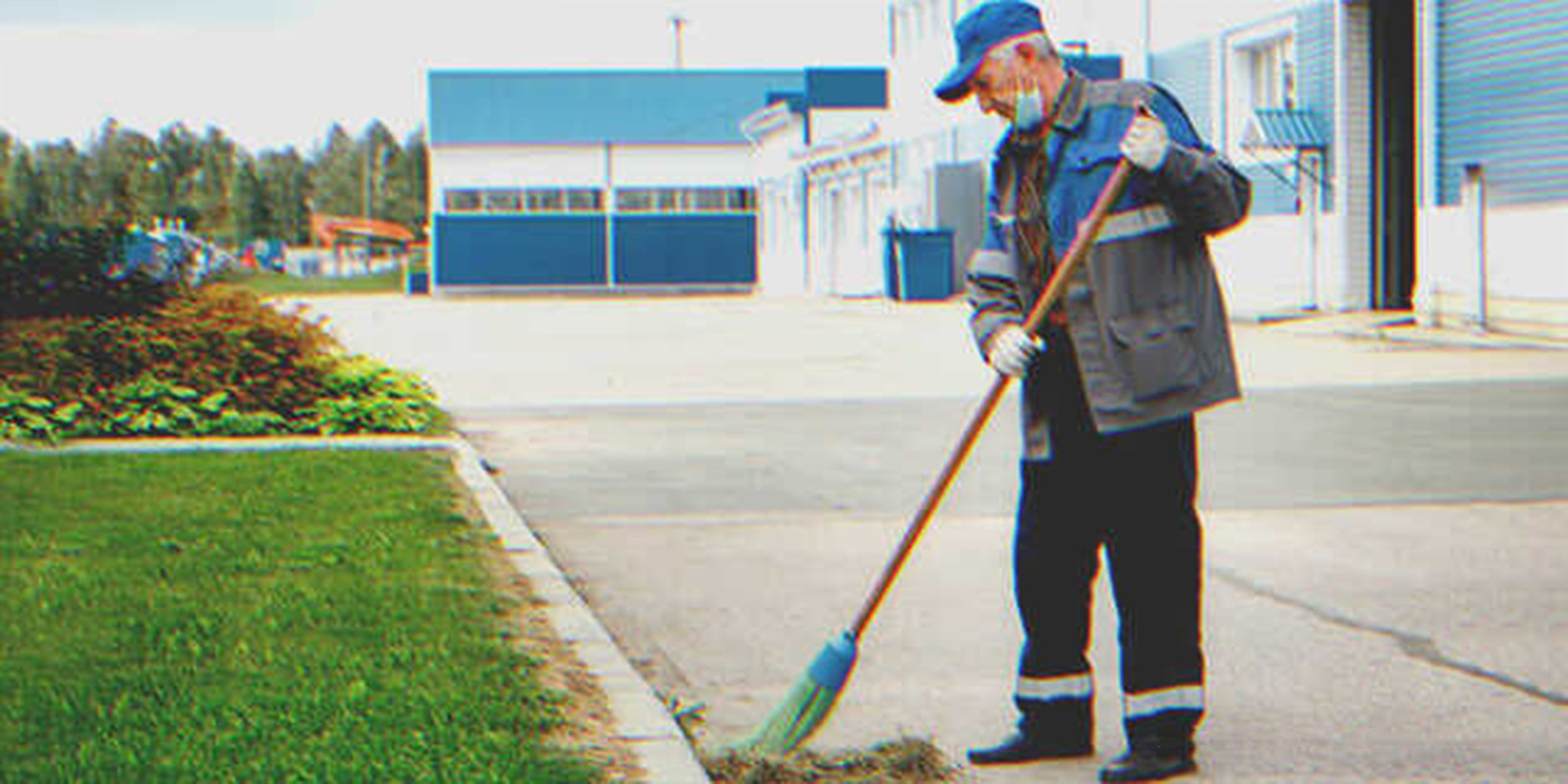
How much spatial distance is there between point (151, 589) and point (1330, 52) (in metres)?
21.4

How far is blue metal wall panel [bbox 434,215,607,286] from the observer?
193 ft

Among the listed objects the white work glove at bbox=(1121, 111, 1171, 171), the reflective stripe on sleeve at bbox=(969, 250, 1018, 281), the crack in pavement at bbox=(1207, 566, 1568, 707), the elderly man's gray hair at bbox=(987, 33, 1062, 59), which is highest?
the elderly man's gray hair at bbox=(987, 33, 1062, 59)

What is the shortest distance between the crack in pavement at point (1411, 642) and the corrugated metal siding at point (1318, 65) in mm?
18866

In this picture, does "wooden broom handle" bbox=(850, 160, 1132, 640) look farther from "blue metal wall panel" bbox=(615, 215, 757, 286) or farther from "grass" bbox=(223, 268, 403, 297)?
"blue metal wall panel" bbox=(615, 215, 757, 286)

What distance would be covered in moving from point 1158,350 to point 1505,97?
18437mm

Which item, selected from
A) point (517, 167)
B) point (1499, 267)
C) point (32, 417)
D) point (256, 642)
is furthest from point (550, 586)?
point (517, 167)

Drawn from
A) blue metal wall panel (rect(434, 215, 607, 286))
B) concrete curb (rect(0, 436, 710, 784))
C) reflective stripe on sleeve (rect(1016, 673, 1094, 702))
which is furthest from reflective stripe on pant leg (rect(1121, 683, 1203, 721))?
blue metal wall panel (rect(434, 215, 607, 286))

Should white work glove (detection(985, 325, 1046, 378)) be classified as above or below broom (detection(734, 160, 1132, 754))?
above

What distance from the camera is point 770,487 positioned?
408 inches

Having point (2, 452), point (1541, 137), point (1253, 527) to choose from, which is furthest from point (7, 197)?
point (1541, 137)

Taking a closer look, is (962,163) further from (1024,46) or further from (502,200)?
(1024,46)

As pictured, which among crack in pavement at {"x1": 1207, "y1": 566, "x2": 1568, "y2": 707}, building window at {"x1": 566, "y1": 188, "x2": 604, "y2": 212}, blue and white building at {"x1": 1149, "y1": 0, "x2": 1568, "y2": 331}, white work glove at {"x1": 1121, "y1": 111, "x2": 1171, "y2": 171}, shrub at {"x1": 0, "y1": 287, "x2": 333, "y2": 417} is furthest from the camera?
building window at {"x1": 566, "y1": 188, "x2": 604, "y2": 212}

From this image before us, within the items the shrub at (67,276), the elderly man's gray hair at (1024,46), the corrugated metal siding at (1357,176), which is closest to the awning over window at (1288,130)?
the corrugated metal siding at (1357,176)

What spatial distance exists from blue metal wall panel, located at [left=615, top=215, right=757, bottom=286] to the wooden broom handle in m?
55.6
